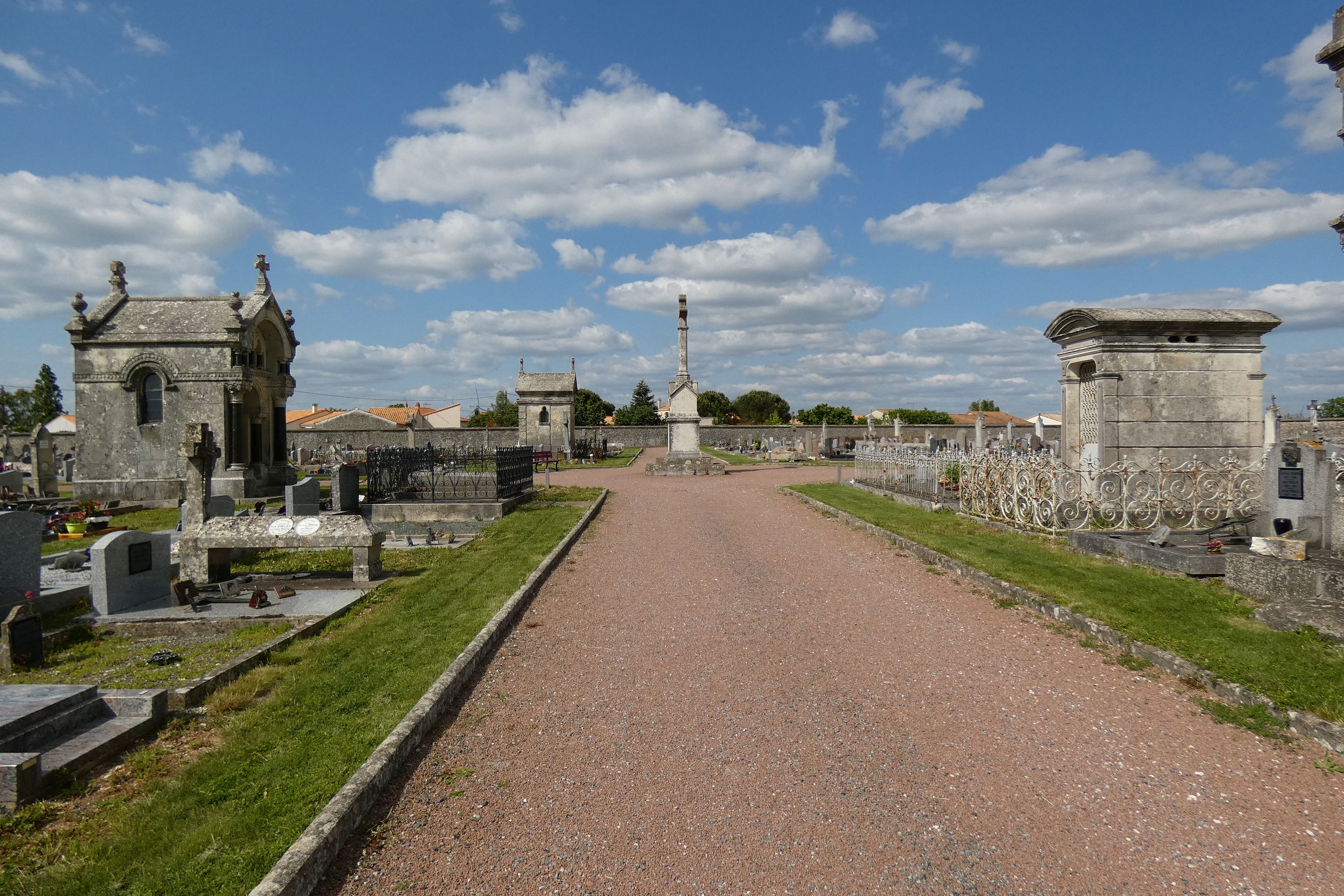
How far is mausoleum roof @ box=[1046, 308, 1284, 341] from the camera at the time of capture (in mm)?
12938

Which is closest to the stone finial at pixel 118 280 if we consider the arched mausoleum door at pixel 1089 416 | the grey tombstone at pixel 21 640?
the grey tombstone at pixel 21 640

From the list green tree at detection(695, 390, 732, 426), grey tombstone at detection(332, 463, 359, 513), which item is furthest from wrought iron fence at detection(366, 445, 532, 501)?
green tree at detection(695, 390, 732, 426)

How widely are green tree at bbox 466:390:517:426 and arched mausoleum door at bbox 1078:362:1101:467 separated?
69031 millimetres

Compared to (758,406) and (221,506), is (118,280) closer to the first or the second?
(221,506)

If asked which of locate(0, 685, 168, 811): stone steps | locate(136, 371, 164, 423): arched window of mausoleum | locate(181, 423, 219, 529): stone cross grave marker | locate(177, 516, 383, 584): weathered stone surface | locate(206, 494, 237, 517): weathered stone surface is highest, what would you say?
locate(136, 371, 164, 423): arched window of mausoleum

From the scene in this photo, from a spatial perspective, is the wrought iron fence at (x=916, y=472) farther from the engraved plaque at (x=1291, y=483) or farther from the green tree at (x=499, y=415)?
the green tree at (x=499, y=415)

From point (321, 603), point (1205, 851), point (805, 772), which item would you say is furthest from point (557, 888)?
point (321, 603)

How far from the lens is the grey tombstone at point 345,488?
1379 cm

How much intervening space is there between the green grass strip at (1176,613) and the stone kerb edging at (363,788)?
6.16 meters

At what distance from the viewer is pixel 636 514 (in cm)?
1609

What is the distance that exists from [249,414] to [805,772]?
23812 mm

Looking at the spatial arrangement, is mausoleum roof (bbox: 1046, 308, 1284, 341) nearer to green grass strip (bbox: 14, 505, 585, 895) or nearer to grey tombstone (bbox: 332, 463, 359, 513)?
green grass strip (bbox: 14, 505, 585, 895)

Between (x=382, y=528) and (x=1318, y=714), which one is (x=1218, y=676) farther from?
(x=382, y=528)

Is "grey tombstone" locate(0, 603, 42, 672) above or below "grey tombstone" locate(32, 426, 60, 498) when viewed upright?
below
